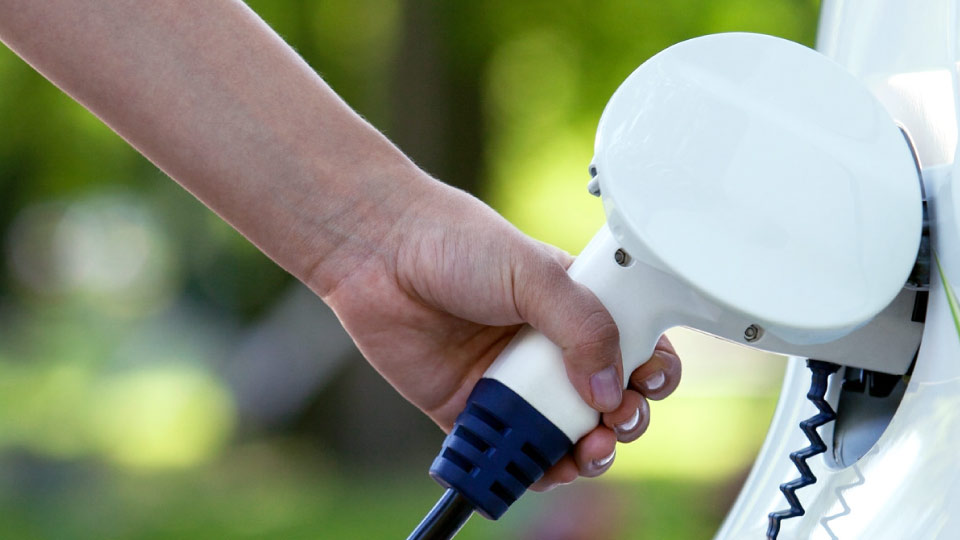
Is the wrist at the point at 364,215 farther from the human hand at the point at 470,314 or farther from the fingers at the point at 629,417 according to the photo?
the fingers at the point at 629,417

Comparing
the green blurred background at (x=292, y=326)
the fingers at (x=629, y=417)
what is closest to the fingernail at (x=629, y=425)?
the fingers at (x=629, y=417)

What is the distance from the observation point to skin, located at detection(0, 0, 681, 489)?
686 mm

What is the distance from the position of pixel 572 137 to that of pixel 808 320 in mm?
4924

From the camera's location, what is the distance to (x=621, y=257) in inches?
22.5

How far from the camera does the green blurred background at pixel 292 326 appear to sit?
438 cm

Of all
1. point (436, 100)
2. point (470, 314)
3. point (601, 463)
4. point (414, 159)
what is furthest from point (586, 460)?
point (436, 100)

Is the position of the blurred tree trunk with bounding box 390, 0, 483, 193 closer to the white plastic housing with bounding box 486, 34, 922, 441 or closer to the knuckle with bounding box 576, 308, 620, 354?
the knuckle with bounding box 576, 308, 620, 354

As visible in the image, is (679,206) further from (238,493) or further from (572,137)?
(572,137)

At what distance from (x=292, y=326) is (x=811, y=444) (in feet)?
14.9

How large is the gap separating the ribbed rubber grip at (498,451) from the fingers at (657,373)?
0.63 ft

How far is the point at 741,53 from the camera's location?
48 cm

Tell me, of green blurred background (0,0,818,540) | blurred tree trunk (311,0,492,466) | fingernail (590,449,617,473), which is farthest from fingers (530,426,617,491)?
blurred tree trunk (311,0,492,466)

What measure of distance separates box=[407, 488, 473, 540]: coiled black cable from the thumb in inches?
3.6

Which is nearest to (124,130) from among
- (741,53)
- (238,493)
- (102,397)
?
(741,53)
